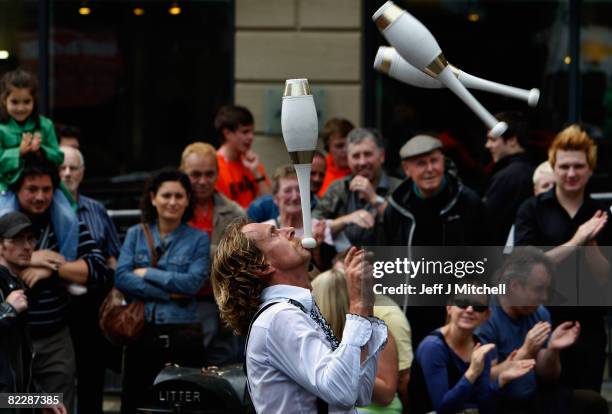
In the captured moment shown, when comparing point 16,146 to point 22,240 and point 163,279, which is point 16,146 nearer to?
point 22,240

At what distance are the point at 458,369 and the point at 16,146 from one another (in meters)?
2.72

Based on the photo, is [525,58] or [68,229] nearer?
[68,229]

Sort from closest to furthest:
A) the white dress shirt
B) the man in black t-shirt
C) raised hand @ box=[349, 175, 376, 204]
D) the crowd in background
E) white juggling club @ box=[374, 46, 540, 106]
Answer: the white dress shirt, white juggling club @ box=[374, 46, 540, 106], the crowd in background, the man in black t-shirt, raised hand @ box=[349, 175, 376, 204]

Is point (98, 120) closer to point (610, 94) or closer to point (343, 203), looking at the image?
point (343, 203)

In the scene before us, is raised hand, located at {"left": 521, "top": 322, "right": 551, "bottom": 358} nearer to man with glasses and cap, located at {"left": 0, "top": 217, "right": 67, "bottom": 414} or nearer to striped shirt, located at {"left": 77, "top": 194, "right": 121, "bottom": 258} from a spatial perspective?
man with glasses and cap, located at {"left": 0, "top": 217, "right": 67, "bottom": 414}

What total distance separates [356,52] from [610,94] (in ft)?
6.41

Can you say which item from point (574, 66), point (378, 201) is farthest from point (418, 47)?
point (574, 66)

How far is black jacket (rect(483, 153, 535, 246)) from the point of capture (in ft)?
25.1

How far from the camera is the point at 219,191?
7.75 m

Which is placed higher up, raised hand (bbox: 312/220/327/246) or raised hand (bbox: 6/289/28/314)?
raised hand (bbox: 312/220/327/246)

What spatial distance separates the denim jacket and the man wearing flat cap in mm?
1045

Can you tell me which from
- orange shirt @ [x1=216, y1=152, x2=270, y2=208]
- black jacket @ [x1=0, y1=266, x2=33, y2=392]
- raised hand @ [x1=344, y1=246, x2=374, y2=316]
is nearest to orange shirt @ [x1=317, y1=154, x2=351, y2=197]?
orange shirt @ [x1=216, y1=152, x2=270, y2=208]

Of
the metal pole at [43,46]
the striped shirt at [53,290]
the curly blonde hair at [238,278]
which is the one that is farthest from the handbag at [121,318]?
the metal pole at [43,46]

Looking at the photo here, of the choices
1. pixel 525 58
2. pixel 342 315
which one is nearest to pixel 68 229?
pixel 342 315
